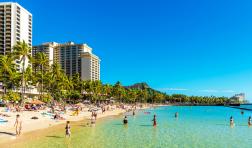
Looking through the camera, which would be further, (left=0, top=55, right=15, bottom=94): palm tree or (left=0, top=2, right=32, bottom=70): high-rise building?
(left=0, top=2, right=32, bottom=70): high-rise building

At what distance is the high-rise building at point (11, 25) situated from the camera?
138 meters

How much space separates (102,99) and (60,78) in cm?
5506

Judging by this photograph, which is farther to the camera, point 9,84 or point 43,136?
Answer: point 9,84

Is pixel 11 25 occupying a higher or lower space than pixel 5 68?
higher

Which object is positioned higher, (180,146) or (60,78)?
(60,78)

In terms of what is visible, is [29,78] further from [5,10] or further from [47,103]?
[5,10]

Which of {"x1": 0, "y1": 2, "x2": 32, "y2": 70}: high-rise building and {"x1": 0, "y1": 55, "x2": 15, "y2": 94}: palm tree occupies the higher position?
{"x1": 0, "y1": 2, "x2": 32, "y2": 70}: high-rise building

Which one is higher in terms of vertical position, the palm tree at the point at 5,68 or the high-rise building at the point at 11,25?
the high-rise building at the point at 11,25

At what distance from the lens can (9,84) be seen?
251ft

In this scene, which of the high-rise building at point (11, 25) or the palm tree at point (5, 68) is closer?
the palm tree at point (5, 68)

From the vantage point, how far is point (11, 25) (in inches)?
5463

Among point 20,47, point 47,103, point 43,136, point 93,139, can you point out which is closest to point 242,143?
point 93,139

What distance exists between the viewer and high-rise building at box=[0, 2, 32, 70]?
138 metres

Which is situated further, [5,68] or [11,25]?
[11,25]
